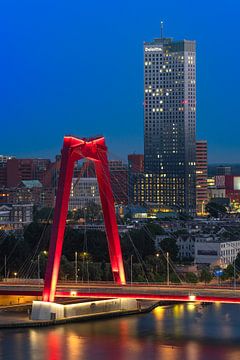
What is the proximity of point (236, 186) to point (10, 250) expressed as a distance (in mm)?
60207

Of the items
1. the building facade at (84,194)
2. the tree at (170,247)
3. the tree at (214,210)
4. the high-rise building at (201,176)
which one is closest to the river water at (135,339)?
the tree at (170,247)

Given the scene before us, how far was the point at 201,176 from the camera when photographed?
71.7 m

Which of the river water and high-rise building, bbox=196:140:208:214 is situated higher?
high-rise building, bbox=196:140:208:214

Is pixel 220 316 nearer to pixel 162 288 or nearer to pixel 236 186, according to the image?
pixel 162 288

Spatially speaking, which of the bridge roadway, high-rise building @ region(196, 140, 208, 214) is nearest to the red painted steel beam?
the bridge roadway

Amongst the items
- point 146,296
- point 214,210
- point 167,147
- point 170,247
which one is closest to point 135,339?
point 146,296

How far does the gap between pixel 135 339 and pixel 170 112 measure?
51.2 m

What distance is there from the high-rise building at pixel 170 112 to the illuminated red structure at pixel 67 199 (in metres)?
46.3

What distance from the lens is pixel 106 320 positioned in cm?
2231

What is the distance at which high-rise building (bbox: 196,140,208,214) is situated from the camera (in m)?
69.9

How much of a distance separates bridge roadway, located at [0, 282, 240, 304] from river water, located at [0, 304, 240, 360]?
0.60 m

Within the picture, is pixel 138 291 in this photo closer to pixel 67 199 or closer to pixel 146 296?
pixel 146 296

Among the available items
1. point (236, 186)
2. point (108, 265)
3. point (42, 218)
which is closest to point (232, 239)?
point (108, 265)

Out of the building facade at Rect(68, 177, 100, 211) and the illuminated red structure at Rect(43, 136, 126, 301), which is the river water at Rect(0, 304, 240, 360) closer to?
the illuminated red structure at Rect(43, 136, 126, 301)
